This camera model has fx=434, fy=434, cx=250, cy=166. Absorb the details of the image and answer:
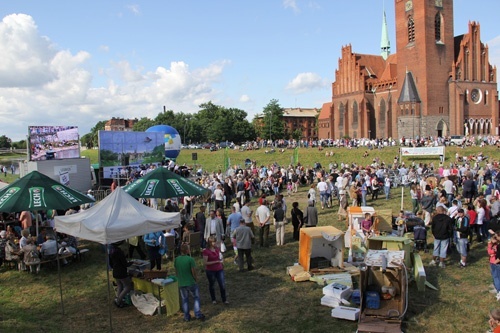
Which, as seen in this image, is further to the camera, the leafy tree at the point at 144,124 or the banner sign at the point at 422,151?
the leafy tree at the point at 144,124

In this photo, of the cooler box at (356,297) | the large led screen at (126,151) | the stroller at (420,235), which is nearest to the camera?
the cooler box at (356,297)

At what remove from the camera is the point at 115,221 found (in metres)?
8.55

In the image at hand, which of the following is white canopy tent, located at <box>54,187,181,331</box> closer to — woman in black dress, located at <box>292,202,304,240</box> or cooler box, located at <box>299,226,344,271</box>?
cooler box, located at <box>299,226,344,271</box>

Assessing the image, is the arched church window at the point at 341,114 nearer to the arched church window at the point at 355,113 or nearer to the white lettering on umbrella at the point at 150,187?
the arched church window at the point at 355,113

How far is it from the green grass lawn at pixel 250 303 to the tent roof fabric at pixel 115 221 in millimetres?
1701

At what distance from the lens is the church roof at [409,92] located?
5781cm

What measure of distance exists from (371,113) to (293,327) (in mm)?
64307

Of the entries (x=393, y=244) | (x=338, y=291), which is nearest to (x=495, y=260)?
(x=393, y=244)

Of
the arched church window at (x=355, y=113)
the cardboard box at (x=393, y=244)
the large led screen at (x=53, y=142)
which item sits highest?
the arched church window at (x=355, y=113)

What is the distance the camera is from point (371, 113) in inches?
2697

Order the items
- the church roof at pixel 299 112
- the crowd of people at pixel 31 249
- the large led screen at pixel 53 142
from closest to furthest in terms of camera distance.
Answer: the crowd of people at pixel 31 249
the large led screen at pixel 53 142
the church roof at pixel 299 112

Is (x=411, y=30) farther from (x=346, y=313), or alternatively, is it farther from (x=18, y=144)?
(x=18, y=144)

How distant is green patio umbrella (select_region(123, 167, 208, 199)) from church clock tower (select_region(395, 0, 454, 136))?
165 ft

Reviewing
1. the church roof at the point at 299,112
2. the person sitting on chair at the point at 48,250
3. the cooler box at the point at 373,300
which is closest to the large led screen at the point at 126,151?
the person sitting on chair at the point at 48,250
